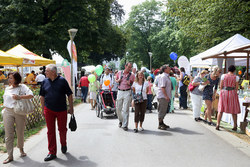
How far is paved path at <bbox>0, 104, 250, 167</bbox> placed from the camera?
16.3 feet

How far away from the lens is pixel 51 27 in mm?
23547

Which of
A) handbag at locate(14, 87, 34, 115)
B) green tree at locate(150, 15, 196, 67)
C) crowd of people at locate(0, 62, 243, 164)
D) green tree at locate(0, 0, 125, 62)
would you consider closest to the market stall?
crowd of people at locate(0, 62, 243, 164)

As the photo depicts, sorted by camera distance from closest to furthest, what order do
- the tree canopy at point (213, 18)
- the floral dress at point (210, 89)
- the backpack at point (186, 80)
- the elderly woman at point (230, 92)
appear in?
the elderly woman at point (230, 92) < the floral dress at point (210, 89) < the backpack at point (186, 80) < the tree canopy at point (213, 18)

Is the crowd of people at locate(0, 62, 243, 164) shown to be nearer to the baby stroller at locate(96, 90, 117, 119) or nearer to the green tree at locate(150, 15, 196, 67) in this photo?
the baby stroller at locate(96, 90, 117, 119)

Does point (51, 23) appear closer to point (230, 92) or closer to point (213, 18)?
point (213, 18)

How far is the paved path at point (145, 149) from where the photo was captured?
4.97 meters

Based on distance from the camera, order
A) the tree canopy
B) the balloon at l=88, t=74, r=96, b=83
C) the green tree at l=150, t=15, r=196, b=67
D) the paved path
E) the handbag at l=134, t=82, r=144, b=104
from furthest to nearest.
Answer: the green tree at l=150, t=15, r=196, b=67 < the tree canopy < the balloon at l=88, t=74, r=96, b=83 < the handbag at l=134, t=82, r=144, b=104 < the paved path

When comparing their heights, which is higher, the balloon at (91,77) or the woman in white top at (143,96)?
the balloon at (91,77)

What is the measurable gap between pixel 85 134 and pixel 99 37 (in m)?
Answer: 18.5

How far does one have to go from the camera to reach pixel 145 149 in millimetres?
5836

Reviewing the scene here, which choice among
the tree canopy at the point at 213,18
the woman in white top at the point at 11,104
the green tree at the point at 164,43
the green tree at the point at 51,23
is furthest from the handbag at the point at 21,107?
the green tree at the point at 164,43

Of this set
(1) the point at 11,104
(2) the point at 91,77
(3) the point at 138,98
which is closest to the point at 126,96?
(3) the point at 138,98

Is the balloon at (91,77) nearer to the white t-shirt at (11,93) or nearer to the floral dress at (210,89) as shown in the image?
the floral dress at (210,89)

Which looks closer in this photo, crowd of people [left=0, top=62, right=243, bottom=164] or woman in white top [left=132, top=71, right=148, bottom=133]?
crowd of people [left=0, top=62, right=243, bottom=164]
